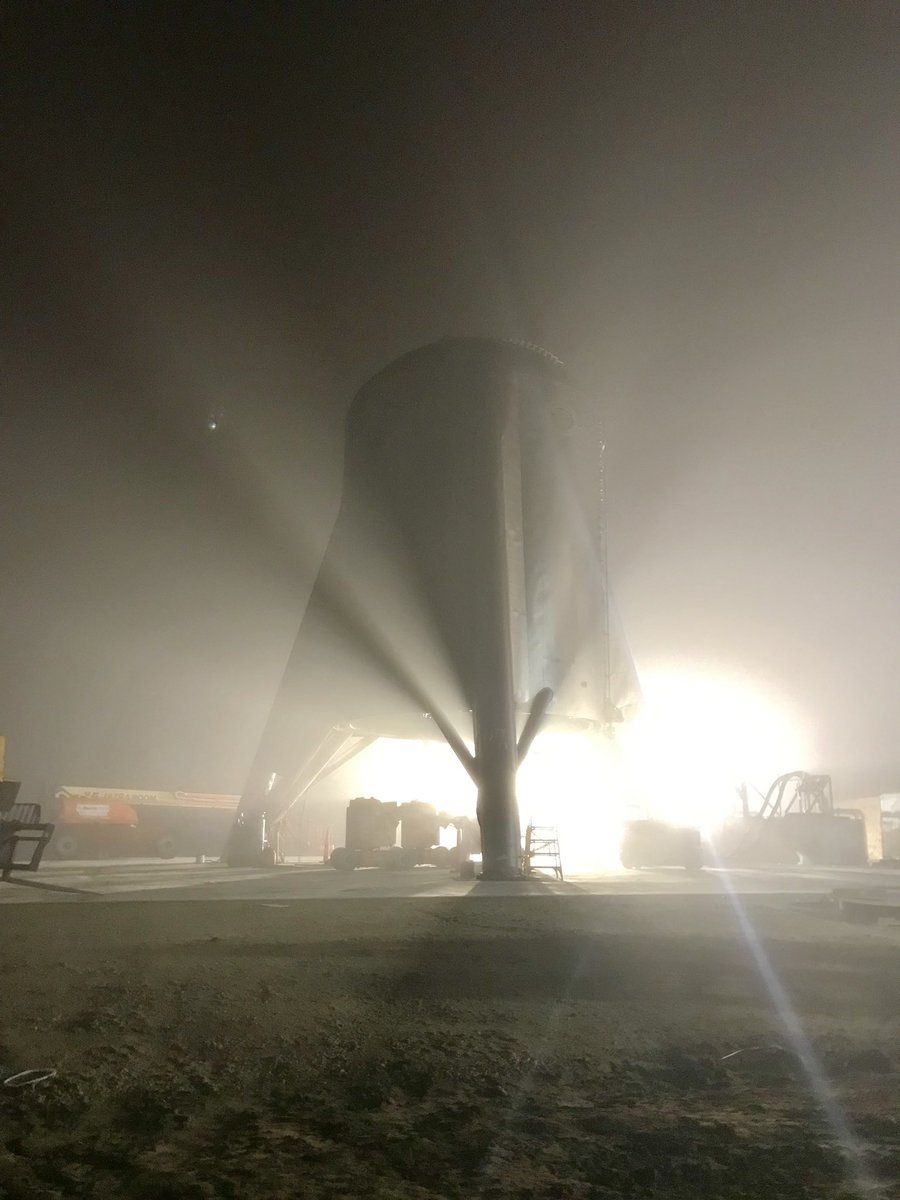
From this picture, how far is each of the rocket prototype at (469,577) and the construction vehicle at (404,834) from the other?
351 centimetres

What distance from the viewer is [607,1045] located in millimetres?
4926

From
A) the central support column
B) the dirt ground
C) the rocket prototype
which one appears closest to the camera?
the dirt ground

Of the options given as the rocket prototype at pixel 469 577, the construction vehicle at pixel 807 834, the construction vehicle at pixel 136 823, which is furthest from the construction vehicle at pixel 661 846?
the construction vehicle at pixel 136 823

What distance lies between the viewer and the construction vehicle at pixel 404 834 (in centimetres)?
2939

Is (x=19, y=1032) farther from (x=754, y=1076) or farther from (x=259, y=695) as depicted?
(x=259, y=695)

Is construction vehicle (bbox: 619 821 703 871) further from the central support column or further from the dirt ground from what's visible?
the dirt ground

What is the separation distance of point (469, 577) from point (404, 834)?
13.6m

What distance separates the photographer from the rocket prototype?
832 inches

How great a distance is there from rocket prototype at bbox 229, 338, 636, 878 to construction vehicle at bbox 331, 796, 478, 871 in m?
3.51

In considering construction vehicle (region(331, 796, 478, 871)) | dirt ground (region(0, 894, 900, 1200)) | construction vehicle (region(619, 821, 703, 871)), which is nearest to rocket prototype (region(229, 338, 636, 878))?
construction vehicle (region(331, 796, 478, 871))

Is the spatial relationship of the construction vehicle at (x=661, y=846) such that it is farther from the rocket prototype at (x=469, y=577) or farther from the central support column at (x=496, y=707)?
the central support column at (x=496, y=707)

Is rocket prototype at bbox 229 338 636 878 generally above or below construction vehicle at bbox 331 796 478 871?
above

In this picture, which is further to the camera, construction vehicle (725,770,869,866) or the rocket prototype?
construction vehicle (725,770,869,866)

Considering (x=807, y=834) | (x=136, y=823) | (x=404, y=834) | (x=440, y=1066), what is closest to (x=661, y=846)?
(x=404, y=834)
